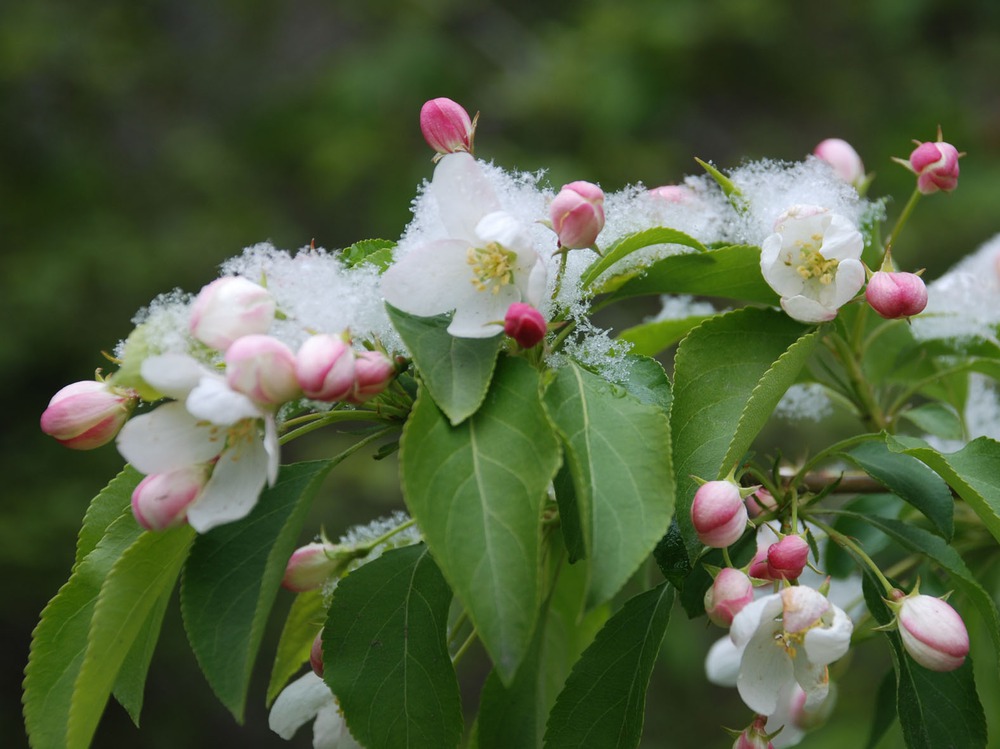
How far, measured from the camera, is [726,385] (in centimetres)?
91

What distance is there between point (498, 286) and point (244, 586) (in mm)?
321

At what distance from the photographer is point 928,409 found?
133 cm

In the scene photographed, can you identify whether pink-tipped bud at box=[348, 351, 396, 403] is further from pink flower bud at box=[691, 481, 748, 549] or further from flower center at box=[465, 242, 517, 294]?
pink flower bud at box=[691, 481, 748, 549]

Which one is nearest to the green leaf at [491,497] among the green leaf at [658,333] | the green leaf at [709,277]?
the green leaf at [709,277]

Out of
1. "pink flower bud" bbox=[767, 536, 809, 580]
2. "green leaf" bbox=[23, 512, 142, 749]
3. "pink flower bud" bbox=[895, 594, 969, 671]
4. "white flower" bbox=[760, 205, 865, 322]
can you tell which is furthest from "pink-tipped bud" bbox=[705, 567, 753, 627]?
"green leaf" bbox=[23, 512, 142, 749]

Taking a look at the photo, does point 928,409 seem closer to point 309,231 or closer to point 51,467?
point 51,467

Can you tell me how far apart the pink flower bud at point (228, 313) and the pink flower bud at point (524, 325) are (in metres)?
0.19

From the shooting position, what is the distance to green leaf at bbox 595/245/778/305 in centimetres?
97

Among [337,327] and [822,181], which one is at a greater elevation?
[337,327]

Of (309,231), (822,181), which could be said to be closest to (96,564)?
(822,181)

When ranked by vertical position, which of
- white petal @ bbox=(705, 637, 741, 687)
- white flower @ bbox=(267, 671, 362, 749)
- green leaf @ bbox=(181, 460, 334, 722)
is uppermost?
green leaf @ bbox=(181, 460, 334, 722)

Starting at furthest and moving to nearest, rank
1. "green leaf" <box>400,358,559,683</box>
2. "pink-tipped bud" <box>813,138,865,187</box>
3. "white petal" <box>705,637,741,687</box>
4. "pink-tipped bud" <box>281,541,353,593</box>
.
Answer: "white petal" <box>705,637,741,687</box>
"pink-tipped bud" <box>813,138,865,187</box>
"pink-tipped bud" <box>281,541,353,593</box>
"green leaf" <box>400,358,559,683</box>

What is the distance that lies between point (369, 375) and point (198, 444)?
143mm

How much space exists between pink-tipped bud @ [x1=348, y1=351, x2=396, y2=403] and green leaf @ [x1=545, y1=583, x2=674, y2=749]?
0.32 meters
